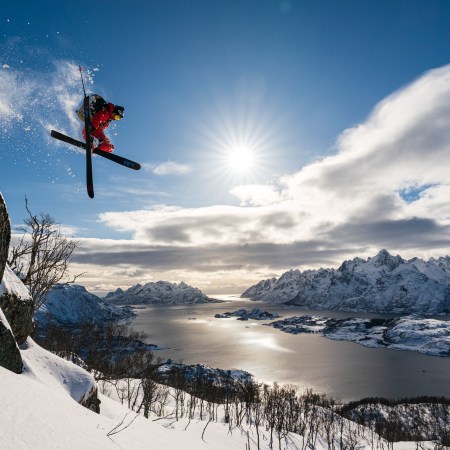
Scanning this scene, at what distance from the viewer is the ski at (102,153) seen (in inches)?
476

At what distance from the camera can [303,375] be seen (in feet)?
378

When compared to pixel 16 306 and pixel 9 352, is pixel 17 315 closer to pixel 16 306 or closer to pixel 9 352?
pixel 16 306

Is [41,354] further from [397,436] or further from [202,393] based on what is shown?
[397,436]

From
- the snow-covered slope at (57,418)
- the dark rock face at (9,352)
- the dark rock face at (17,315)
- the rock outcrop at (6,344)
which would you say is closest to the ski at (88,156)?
the rock outcrop at (6,344)

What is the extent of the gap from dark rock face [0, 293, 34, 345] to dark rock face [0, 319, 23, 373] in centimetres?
149

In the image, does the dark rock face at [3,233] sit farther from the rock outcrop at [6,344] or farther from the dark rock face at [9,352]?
the dark rock face at [9,352]

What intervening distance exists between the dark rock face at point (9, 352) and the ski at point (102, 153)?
23.7 feet

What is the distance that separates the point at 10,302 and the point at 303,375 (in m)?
124

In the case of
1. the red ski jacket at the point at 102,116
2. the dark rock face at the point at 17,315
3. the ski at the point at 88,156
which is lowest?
the dark rock face at the point at 17,315

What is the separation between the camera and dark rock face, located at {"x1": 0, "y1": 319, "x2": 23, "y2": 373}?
6496 millimetres

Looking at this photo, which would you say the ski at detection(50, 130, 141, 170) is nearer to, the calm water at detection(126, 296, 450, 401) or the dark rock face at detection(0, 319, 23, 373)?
the dark rock face at detection(0, 319, 23, 373)

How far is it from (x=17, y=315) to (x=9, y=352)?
2.24 meters

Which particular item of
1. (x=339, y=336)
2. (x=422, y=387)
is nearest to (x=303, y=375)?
(x=422, y=387)

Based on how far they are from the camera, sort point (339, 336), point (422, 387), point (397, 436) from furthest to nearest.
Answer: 1. point (339, 336)
2. point (422, 387)
3. point (397, 436)
